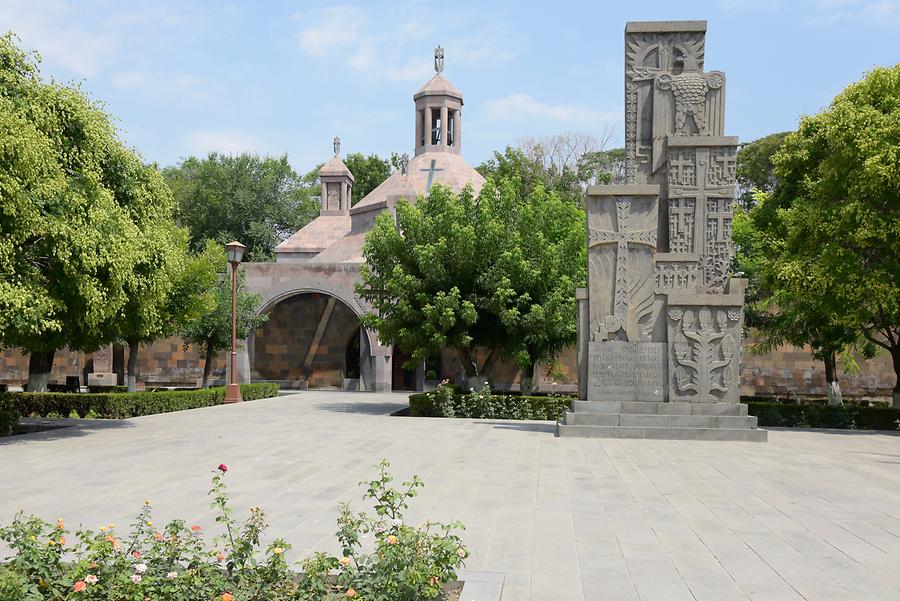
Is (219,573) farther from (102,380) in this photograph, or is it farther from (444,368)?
(102,380)

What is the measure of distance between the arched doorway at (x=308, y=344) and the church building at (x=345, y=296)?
5 centimetres

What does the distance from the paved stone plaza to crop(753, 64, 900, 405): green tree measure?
10.8 ft

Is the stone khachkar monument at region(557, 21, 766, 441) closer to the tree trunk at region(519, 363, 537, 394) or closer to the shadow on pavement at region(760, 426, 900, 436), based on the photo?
the shadow on pavement at region(760, 426, 900, 436)

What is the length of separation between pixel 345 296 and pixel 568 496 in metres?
24.7

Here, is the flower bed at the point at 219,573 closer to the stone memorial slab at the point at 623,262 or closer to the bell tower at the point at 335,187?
the stone memorial slab at the point at 623,262

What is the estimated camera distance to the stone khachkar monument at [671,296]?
44.4ft

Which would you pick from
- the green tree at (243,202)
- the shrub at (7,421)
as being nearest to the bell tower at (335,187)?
the green tree at (243,202)

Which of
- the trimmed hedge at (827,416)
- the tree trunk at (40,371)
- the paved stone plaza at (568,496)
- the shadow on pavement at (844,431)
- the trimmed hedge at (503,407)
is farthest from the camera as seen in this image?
the tree trunk at (40,371)

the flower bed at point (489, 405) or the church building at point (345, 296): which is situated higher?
the church building at point (345, 296)

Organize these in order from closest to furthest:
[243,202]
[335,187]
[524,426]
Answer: [524,426] → [335,187] → [243,202]

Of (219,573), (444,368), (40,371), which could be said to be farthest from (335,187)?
(219,573)

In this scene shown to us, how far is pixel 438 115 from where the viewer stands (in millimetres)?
38594

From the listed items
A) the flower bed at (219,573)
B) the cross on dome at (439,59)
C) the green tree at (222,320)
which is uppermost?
the cross on dome at (439,59)

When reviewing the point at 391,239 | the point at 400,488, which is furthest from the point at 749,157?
the point at 400,488
